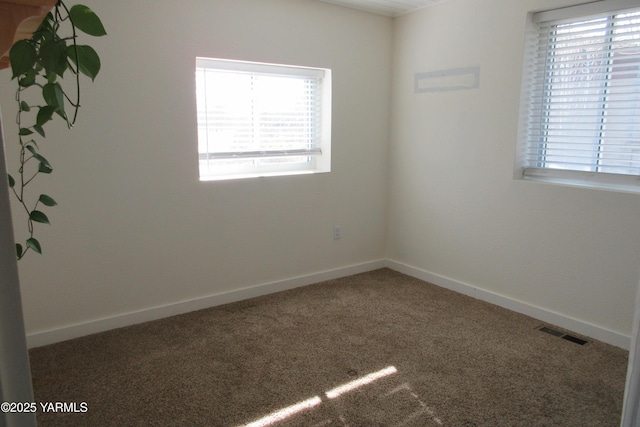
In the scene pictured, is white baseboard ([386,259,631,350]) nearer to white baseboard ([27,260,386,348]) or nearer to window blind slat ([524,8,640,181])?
white baseboard ([27,260,386,348])

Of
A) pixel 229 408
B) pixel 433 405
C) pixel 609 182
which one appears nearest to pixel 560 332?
pixel 609 182

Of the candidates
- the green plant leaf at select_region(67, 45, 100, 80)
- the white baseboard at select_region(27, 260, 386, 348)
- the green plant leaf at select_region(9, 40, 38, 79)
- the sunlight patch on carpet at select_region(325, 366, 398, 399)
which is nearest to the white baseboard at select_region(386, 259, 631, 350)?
the white baseboard at select_region(27, 260, 386, 348)

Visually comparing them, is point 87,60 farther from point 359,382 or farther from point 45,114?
point 359,382

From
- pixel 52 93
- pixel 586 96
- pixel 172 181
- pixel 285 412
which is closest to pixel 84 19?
pixel 52 93

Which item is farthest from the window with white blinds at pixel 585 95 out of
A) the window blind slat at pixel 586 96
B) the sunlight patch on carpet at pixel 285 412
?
the sunlight patch on carpet at pixel 285 412

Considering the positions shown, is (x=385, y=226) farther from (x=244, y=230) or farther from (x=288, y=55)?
(x=288, y=55)

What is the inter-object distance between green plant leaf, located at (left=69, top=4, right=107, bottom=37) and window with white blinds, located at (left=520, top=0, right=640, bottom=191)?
2.85 metres

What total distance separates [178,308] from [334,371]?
1.33m

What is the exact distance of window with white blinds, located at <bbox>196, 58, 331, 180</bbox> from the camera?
3.24 metres

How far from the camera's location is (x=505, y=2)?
305 centimetres

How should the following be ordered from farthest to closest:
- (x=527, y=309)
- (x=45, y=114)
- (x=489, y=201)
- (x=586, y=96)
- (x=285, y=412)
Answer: (x=489, y=201) → (x=527, y=309) → (x=586, y=96) → (x=285, y=412) → (x=45, y=114)

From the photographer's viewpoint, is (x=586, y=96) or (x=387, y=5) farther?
(x=387, y=5)

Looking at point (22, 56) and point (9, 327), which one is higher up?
point (22, 56)

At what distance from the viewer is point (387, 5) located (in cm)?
359
